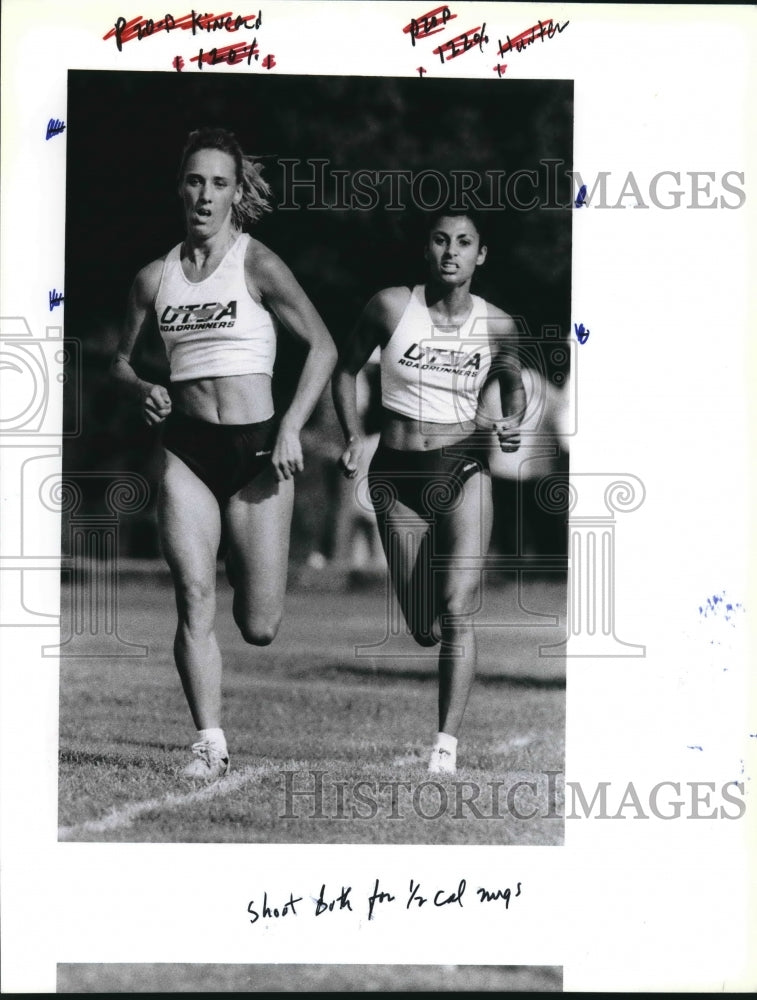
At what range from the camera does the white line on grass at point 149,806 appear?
4641 mm

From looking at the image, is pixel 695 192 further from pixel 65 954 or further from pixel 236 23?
pixel 65 954

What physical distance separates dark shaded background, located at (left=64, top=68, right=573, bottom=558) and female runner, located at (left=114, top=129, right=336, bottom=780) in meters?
0.05

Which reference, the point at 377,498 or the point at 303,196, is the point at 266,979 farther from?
the point at 303,196

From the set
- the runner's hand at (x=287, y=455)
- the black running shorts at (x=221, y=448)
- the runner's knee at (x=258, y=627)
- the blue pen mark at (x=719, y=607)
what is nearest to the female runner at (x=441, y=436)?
the runner's hand at (x=287, y=455)

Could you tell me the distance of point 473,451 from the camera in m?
4.71

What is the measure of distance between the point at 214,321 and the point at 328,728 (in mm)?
1436

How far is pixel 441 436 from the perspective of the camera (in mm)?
4703

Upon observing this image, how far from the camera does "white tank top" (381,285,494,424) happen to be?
4.70 metres

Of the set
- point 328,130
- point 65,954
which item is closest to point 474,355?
point 328,130

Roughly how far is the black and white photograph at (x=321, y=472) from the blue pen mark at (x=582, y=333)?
0.05 m

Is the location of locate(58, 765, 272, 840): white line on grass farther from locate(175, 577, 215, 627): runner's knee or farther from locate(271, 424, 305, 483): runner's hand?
locate(271, 424, 305, 483): runner's hand

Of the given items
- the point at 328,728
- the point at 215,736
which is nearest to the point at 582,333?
the point at 328,728

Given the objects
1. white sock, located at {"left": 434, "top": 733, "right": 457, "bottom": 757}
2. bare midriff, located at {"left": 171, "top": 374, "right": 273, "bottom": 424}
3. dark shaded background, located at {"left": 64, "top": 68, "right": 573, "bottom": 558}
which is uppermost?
dark shaded background, located at {"left": 64, "top": 68, "right": 573, "bottom": 558}

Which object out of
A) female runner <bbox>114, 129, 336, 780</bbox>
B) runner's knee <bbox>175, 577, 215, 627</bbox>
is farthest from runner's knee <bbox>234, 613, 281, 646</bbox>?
runner's knee <bbox>175, 577, 215, 627</bbox>
